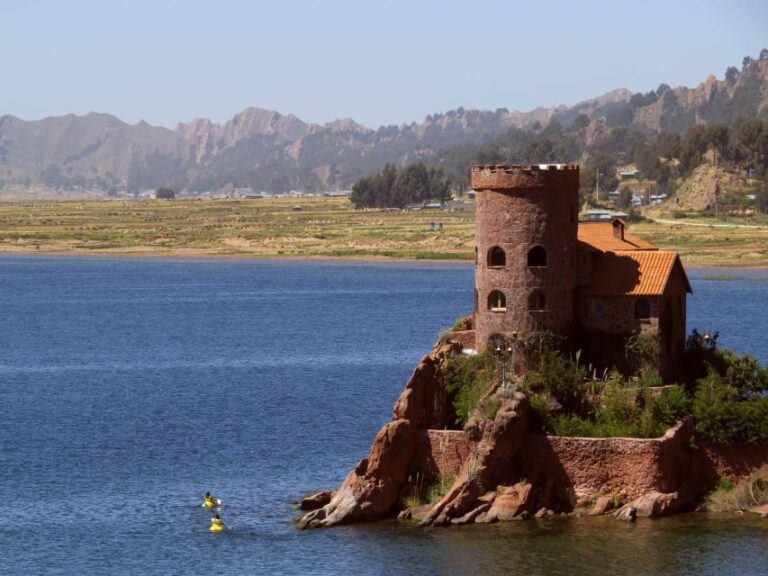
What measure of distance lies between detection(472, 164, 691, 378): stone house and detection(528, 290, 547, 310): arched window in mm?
33

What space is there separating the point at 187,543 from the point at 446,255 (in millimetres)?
130595

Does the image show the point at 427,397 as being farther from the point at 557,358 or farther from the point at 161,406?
the point at 161,406

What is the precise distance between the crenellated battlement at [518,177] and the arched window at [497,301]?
356cm

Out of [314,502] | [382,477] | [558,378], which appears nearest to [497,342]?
[558,378]

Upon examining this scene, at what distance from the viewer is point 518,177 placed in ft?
182

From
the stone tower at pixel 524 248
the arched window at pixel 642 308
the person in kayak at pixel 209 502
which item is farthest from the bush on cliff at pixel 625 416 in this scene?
the person in kayak at pixel 209 502

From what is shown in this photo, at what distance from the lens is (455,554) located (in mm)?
48562

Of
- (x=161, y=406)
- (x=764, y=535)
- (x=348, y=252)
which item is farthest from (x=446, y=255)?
(x=764, y=535)

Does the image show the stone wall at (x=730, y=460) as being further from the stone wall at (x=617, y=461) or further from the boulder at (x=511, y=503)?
the boulder at (x=511, y=503)

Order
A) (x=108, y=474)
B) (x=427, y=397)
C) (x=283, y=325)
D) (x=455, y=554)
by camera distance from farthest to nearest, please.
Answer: (x=283, y=325) < (x=108, y=474) < (x=427, y=397) < (x=455, y=554)

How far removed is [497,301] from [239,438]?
672 inches

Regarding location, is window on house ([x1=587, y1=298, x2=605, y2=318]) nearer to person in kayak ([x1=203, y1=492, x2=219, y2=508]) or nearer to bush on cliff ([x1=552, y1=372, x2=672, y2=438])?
bush on cliff ([x1=552, y1=372, x2=672, y2=438])

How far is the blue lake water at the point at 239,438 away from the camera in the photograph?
1925 inches

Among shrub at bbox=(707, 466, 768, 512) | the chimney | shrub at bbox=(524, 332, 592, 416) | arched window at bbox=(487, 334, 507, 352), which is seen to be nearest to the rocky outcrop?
shrub at bbox=(707, 466, 768, 512)
